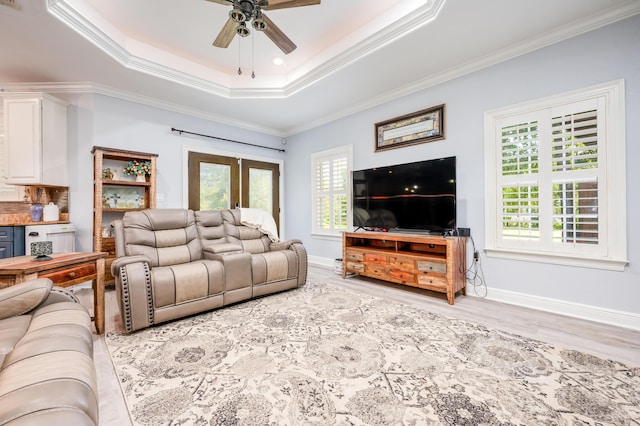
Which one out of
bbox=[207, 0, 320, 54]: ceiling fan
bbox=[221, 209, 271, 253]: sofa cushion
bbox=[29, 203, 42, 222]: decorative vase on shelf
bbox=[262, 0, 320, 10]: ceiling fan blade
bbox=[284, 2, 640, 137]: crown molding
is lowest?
bbox=[221, 209, 271, 253]: sofa cushion

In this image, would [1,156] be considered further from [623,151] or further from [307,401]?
[623,151]

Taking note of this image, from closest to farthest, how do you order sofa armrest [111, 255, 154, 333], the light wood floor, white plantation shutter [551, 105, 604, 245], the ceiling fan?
the light wood floor < the ceiling fan < sofa armrest [111, 255, 154, 333] < white plantation shutter [551, 105, 604, 245]

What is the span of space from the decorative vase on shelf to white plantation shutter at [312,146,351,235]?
13.2 feet

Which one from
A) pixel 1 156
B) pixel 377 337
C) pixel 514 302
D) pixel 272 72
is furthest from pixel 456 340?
pixel 1 156

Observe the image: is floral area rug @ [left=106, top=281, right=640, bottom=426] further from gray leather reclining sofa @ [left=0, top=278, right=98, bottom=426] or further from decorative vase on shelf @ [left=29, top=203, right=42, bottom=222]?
decorative vase on shelf @ [left=29, top=203, right=42, bottom=222]

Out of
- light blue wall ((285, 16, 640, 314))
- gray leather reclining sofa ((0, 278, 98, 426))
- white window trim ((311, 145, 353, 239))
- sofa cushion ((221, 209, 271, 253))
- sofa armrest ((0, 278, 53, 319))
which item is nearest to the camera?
gray leather reclining sofa ((0, 278, 98, 426))

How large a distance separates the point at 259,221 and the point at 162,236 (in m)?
1.21

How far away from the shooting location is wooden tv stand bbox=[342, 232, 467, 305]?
304 cm

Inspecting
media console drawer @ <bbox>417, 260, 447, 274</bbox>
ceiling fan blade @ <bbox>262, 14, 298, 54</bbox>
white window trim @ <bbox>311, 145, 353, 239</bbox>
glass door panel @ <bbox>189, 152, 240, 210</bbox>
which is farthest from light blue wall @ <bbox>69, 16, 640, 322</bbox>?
ceiling fan blade @ <bbox>262, 14, 298, 54</bbox>

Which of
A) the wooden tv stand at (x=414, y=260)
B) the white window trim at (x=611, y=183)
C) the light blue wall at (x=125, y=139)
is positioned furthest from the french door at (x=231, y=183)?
the white window trim at (x=611, y=183)

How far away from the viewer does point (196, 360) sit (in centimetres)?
191

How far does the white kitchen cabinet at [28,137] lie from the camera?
11.2 ft

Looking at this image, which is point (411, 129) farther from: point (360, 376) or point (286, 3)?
point (360, 376)

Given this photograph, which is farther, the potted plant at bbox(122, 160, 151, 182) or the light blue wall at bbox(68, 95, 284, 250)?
the potted plant at bbox(122, 160, 151, 182)
